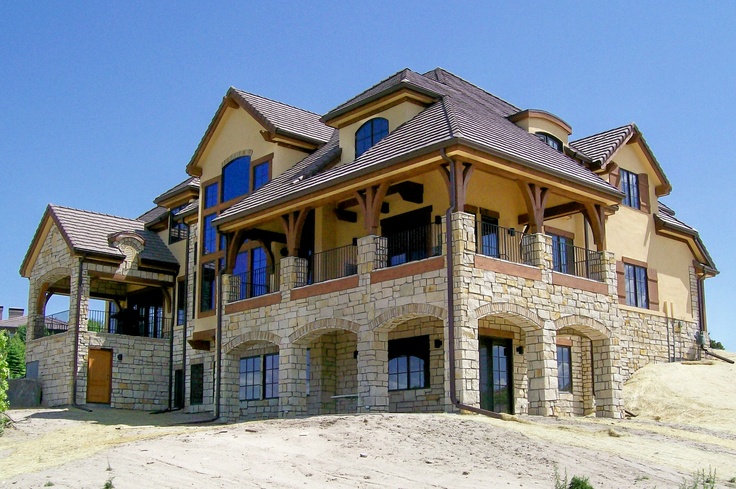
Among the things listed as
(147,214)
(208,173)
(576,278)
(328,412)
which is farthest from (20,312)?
(576,278)

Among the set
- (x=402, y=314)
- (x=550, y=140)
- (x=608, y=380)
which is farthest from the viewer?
(x=550, y=140)

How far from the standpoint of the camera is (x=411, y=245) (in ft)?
83.0

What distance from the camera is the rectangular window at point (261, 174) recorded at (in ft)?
100

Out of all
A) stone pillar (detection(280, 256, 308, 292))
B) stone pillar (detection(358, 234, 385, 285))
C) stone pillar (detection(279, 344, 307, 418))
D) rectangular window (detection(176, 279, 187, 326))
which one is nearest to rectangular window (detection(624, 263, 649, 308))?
stone pillar (detection(358, 234, 385, 285))

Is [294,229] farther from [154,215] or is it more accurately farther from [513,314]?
[154,215]

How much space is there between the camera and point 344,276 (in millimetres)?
24875

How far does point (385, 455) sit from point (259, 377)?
1387 cm

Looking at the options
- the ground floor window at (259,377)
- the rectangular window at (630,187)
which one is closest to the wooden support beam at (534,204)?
the rectangular window at (630,187)

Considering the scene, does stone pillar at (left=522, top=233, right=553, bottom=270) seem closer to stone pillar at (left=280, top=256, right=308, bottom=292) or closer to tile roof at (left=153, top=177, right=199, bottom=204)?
stone pillar at (left=280, top=256, right=308, bottom=292)

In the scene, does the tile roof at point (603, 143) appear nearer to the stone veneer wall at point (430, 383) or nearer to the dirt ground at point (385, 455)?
the stone veneer wall at point (430, 383)

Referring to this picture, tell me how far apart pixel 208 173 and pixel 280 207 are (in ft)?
25.6

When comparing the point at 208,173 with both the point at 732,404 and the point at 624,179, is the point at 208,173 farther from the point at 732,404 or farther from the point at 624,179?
the point at 732,404

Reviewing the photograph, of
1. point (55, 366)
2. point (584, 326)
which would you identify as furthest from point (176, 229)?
point (584, 326)

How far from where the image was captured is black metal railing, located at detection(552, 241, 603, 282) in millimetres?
25578
